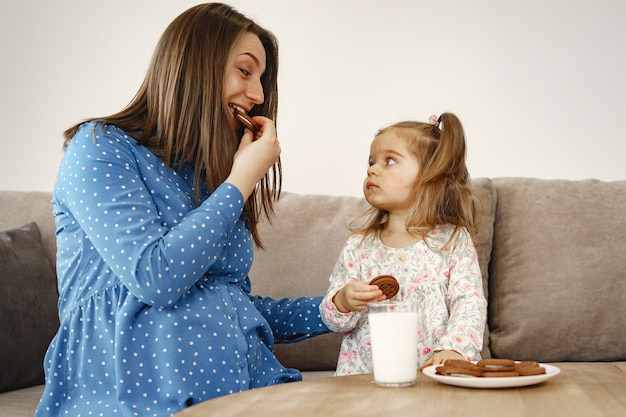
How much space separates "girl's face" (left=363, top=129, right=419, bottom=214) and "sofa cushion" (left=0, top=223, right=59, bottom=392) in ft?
3.04

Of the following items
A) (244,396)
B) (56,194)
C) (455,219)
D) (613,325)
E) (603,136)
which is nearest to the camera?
(244,396)

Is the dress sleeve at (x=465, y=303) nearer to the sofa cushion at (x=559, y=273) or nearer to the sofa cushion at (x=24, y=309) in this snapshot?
the sofa cushion at (x=559, y=273)

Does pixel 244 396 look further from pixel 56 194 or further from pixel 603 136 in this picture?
pixel 603 136

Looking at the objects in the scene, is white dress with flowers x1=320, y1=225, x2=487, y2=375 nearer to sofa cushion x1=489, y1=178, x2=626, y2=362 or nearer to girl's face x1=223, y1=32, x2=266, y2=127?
sofa cushion x1=489, y1=178, x2=626, y2=362

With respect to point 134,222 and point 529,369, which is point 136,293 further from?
point 529,369

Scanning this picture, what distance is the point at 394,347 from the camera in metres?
1.12

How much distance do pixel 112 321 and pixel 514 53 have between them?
74.4 inches

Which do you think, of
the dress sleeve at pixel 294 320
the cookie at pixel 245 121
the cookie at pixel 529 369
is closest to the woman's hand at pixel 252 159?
the cookie at pixel 245 121

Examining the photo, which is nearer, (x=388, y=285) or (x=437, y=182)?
(x=388, y=285)

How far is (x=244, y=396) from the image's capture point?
105 centimetres

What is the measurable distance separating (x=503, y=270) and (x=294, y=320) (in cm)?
70

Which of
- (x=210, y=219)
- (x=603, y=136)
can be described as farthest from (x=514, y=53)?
(x=210, y=219)

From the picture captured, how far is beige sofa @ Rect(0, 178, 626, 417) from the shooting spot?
2018 mm

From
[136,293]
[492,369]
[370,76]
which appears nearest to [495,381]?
[492,369]
